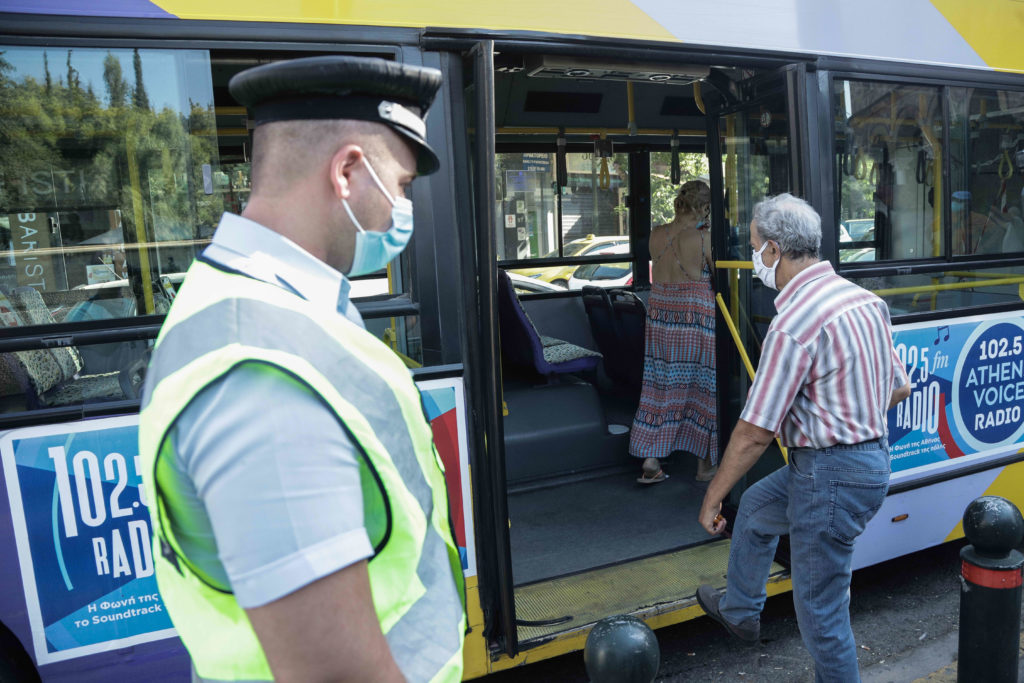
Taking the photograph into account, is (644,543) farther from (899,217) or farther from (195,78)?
(195,78)

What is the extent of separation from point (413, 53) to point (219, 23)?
56 cm

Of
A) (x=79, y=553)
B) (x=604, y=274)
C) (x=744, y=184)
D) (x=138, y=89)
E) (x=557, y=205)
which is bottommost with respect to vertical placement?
(x=79, y=553)

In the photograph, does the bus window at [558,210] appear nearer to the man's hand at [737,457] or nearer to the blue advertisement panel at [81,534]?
the man's hand at [737,457]

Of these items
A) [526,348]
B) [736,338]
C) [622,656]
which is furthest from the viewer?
Answer: [526,348]

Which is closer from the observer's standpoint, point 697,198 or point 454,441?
point 454,441

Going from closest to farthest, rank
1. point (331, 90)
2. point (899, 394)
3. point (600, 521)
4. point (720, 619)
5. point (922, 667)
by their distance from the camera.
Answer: point (331, 90), point (899, 394), point (720, 619), point (922, 667), point (600, 521)

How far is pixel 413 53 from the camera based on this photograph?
2.44 metres

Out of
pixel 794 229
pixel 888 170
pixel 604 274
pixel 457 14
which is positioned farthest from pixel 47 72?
pixel 604 274

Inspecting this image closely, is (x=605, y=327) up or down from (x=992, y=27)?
down

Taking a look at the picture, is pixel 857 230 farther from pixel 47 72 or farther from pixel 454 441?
pixel 47 72

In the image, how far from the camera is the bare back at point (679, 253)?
4512 millimetres

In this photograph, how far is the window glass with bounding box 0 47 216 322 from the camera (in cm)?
213

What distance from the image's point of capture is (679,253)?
15.0ft

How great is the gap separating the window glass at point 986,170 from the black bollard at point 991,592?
4.90 feet
